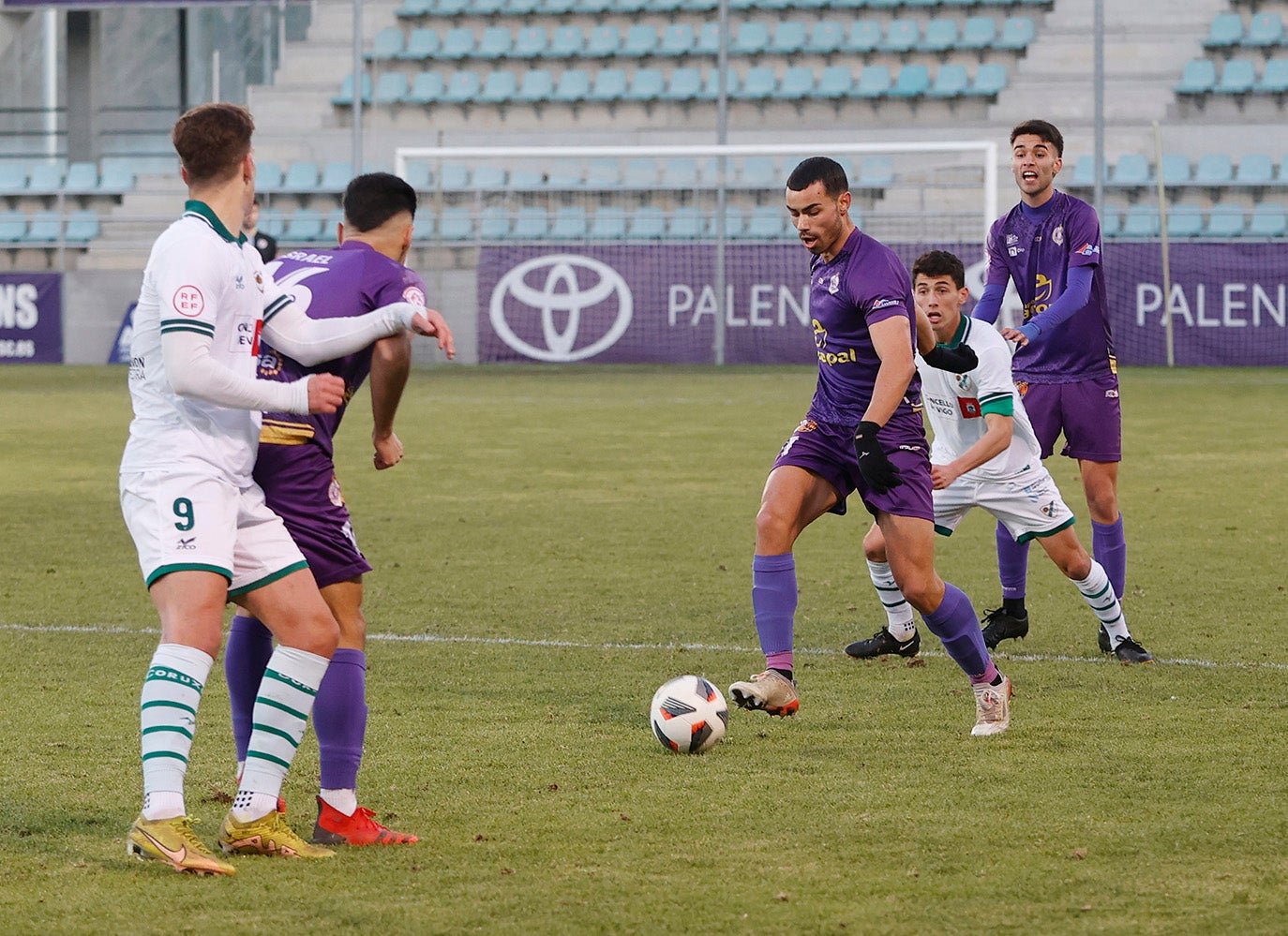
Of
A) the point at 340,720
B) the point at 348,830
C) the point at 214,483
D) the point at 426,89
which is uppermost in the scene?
the point at 426,89

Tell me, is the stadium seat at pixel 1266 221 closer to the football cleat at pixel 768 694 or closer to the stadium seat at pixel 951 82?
the stadium seat at pixel 951 82

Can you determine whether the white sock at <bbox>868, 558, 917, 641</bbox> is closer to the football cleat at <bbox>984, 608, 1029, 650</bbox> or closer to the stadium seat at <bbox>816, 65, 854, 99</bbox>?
the football cleat at <bbox>984, 608, 1029, 650</bbox>

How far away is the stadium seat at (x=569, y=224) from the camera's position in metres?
26.4

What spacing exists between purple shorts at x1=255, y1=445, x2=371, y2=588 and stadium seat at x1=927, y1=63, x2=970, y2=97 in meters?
25.7

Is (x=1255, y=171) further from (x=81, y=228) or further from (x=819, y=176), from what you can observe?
(x=819, y=176)

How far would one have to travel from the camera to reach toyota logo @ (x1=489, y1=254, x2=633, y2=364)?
2536 centimetres

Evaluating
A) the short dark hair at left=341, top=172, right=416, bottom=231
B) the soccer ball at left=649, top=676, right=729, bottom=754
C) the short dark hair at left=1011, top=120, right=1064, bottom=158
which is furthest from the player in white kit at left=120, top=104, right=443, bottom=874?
the short dark hair at left=1011, top=120, right=1064, bottom=158

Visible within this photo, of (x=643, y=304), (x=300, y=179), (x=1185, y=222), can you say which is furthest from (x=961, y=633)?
(x=300, y=179)

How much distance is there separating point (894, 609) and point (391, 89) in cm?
2559

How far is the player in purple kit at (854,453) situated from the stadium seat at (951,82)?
23823mm

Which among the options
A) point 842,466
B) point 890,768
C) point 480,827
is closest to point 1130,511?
point 842,466

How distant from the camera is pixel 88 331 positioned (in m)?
27.1

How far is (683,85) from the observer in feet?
96.6

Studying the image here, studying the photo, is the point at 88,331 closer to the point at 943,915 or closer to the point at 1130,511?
the point at 1130,511
